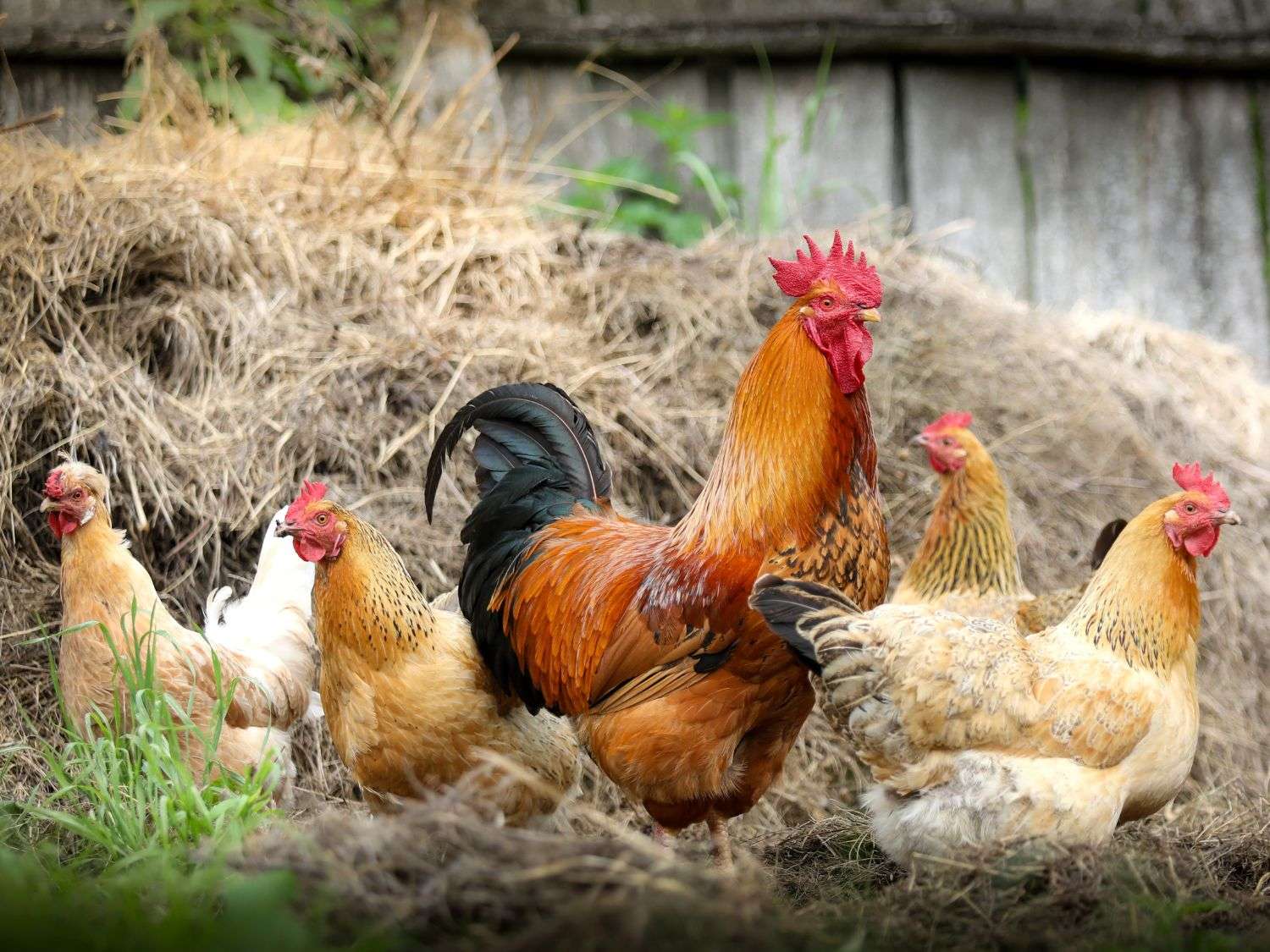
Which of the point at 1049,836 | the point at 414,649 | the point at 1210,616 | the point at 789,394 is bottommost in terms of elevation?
the point at 1210,616

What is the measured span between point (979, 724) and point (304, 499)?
208 cm

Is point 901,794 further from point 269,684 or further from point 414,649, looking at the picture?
point 269,684

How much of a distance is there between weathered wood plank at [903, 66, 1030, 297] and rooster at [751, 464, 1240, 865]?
406 cm

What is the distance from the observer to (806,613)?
3016 millimetres

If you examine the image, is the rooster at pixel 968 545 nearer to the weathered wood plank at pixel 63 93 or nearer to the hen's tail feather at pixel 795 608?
the hen's tail feather at pixel 795 608

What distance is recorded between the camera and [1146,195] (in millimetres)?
7059

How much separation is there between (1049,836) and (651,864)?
4.30ft

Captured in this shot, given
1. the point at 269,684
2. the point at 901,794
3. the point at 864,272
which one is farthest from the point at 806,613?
the point at 269,684

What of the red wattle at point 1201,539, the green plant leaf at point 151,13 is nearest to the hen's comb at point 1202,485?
the red wattle at point 1201,539

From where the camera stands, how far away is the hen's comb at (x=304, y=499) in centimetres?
352

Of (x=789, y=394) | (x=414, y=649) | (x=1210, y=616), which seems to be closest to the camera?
(x=789, y=394)

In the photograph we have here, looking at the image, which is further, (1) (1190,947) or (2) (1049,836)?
(2) (1049,836)

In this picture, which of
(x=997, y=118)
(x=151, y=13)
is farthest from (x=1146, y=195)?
(x=151, y=13)

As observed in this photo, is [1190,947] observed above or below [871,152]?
below
